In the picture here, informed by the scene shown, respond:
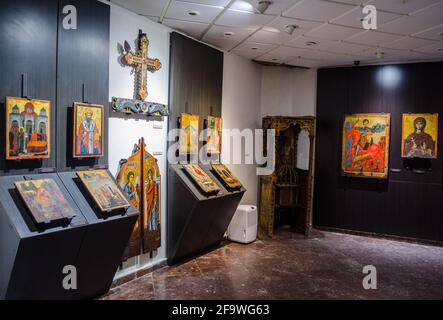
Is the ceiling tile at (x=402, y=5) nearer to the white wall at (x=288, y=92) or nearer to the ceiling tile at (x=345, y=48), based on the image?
the ceiling tile at (x=345, y=48)

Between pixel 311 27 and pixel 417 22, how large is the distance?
1.34 metres

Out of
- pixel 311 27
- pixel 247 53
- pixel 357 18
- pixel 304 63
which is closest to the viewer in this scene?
pixel 357 18

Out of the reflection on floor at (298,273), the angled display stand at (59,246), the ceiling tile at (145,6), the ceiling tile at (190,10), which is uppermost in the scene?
the ceiling tile at (190,10)

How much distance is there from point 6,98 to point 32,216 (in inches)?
40.0

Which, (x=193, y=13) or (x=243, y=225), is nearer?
(x=193, y=13)

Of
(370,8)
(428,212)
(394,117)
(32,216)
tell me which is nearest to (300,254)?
(428,212)

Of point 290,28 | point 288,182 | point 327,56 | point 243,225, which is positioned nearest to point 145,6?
point 290,28

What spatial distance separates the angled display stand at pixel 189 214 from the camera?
460 centimetres

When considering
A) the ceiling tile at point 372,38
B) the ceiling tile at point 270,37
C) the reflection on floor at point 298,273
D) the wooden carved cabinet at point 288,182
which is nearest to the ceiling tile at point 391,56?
the ceiling tile at point 372,38

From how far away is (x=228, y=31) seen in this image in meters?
4.90

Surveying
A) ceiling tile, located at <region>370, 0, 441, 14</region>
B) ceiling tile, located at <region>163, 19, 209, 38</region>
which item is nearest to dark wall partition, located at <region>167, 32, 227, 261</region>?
ceiling tile, located at <region>163, 19, 209, 38</region>

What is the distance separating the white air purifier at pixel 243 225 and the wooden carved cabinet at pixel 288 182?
53 centimetres

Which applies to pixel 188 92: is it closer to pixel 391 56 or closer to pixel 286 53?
pixel 286 53

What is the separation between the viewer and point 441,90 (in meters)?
6.25
